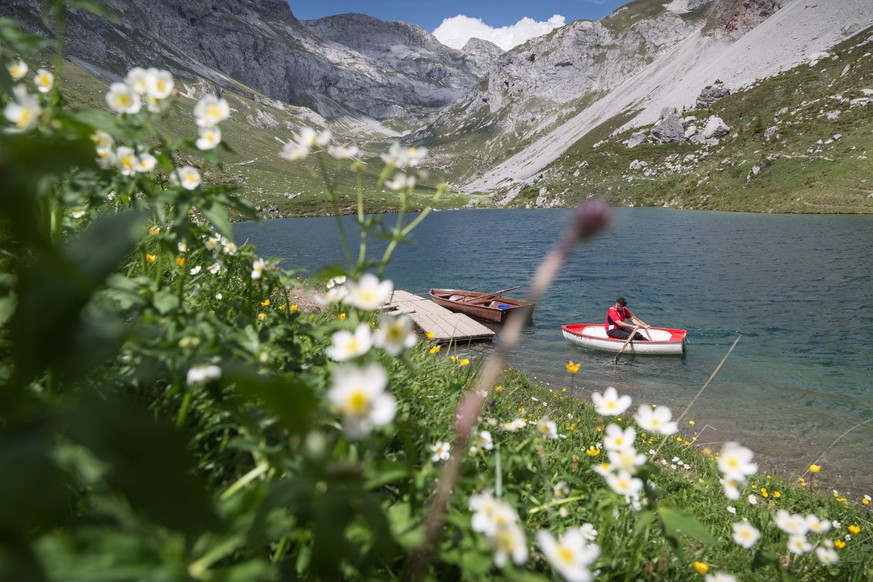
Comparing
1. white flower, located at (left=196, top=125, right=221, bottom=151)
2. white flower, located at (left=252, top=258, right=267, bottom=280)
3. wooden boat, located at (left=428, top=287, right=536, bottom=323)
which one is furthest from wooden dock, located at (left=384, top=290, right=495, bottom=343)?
white flower, located at (left=196, top=125, right=221, bottom=151)

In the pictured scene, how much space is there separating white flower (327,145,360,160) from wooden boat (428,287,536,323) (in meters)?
16.3

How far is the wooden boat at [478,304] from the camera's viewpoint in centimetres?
1845

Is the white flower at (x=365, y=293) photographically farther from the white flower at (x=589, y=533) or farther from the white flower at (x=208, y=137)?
the white flower at (x=589, y=533)

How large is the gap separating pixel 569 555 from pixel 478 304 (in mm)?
18962

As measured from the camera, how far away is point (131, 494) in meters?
0.59

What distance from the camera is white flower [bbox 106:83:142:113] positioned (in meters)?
1.81

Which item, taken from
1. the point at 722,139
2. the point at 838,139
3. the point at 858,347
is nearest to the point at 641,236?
the point at 858,347

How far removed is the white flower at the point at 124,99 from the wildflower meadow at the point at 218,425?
0.01 meters

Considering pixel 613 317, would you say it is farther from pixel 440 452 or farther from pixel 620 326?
pixel 440 452

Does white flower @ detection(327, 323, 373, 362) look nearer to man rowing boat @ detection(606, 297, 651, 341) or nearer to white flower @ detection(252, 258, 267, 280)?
white flower @ detection(252, 258, 267, 280)

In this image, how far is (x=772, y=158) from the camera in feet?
213

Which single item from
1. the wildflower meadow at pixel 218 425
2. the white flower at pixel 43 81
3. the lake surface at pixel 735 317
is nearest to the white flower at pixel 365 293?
the wildflower meadow at pixel 218 425

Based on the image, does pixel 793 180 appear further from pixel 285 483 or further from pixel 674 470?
pixel 285 483

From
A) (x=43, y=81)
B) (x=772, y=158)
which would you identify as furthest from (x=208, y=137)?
(x=772, y=158)
